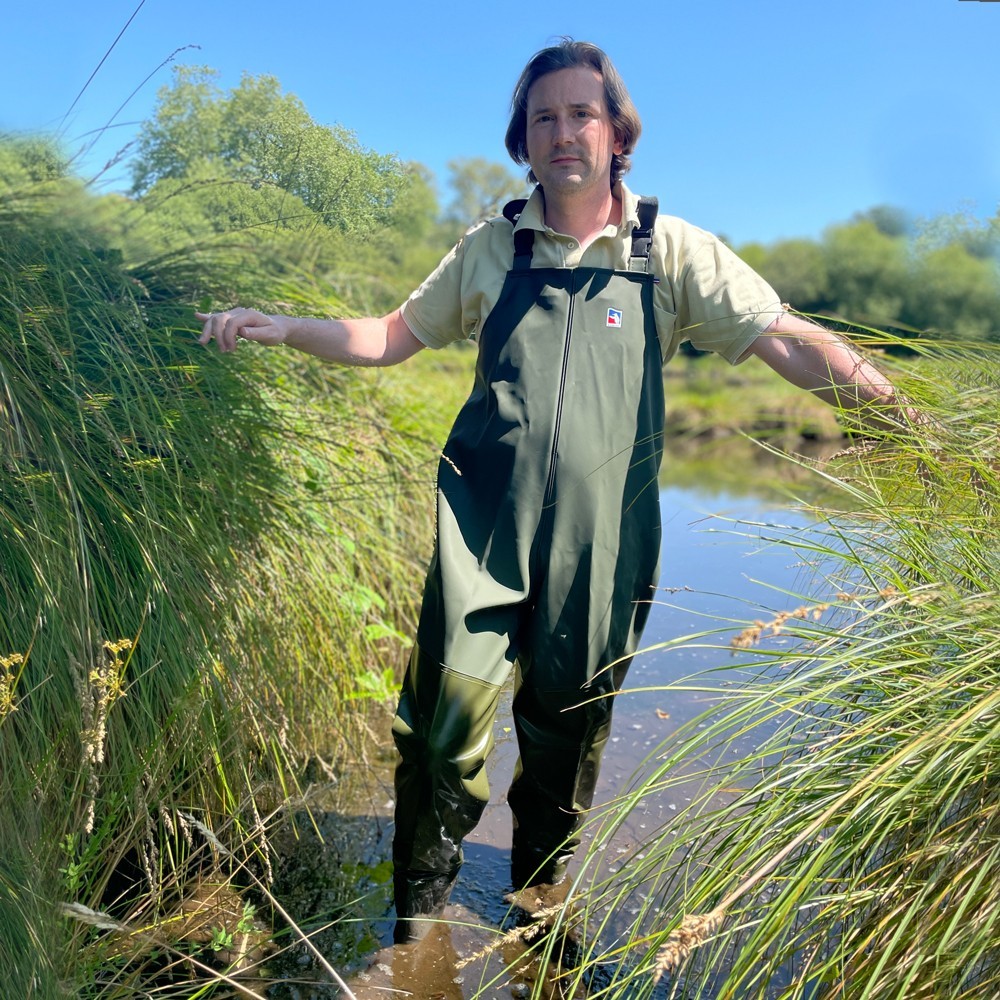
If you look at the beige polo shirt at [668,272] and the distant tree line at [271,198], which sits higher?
the distant tree line at [271,198]

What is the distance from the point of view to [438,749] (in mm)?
2395

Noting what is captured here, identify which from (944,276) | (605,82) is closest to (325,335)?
(605,82)

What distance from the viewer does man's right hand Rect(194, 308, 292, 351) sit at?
8.30 ft

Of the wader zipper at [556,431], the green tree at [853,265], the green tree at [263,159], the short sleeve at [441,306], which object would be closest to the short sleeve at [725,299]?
the wader zipper at [556,431]

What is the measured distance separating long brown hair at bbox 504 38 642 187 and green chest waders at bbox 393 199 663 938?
282mm

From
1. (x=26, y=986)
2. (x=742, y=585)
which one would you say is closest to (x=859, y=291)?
(x=742, y=585)

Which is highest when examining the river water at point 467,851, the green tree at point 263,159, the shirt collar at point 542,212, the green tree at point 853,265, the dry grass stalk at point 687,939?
the green tree at point 853,265

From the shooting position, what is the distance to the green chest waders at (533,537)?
2430 millimetres

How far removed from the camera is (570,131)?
2.57m

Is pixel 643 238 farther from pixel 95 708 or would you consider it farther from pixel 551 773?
pixel 95 708

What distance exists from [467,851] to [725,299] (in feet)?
6.21

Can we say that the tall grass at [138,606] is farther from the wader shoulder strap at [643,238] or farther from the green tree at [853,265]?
the green tree at [853,265]

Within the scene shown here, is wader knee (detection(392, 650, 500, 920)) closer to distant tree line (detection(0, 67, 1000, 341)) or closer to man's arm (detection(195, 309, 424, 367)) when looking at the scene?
man's arm (detection(195, 309, 424, 367))

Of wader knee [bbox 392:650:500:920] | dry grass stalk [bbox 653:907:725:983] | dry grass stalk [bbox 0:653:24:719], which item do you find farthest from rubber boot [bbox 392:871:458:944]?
dry grass stalk [bbox 653:907:725:983]
